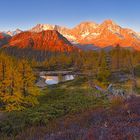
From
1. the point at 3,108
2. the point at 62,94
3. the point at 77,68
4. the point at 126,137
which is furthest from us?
the point at 77,68

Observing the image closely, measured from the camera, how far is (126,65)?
9262 cm

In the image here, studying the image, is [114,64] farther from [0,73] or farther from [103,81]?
[0,73]

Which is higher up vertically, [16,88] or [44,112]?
[16,88]

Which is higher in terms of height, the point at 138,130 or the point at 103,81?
the point at 138,130

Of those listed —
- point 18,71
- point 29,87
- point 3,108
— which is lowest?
→ point 3,108

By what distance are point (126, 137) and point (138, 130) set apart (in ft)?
2.30

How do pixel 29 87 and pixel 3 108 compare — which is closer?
pixel 3 108

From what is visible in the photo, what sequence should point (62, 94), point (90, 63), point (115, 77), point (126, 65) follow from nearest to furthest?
point (62, 94)
point (115, 77)
point (126, 65)
point (90, 63)

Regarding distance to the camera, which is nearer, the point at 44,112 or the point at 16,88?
the point at 44,112

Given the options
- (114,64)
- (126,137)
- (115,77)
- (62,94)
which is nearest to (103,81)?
(115,77)

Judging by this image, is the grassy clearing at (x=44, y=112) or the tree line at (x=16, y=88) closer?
the grassy clearing at (x=44, y=112)

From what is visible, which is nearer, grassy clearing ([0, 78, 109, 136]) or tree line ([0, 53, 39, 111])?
grassy clearing ([0, 78, 109, 136])

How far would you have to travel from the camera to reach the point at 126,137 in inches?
249

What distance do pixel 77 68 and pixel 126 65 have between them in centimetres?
3575
